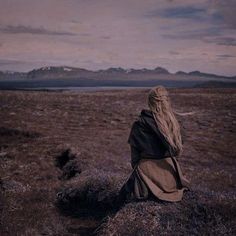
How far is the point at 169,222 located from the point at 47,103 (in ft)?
120

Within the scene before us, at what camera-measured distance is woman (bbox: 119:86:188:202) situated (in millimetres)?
10984

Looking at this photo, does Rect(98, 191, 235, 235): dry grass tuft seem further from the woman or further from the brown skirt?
the woman

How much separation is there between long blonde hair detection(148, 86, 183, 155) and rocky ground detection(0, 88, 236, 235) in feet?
3.51

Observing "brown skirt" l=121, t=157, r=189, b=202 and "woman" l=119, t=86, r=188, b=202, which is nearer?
"woman" l=119, t=86, r=188, b=202

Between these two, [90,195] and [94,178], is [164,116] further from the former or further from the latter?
[94,178]

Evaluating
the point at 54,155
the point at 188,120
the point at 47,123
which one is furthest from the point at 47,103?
the point at 54,155

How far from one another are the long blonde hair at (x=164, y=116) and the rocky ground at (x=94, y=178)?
42.1 inches

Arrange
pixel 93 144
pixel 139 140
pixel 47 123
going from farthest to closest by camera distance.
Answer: pixel 47 123 → pixel 93 144 → pixel 139 140

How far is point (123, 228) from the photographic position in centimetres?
1041

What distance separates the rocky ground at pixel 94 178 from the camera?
10539 mm

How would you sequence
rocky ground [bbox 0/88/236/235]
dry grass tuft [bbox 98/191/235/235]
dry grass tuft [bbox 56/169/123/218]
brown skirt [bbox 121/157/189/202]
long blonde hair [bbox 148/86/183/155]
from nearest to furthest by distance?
dry grass tuft [bbox 98/191/235/235] < rocky ground [bbox 0/88/236/235] < long blonde hair [bbox 148/86/183/155] < brown skirt [bbox 121/157/189/202] < dry grass tuft [bbox 56/169/123/218]

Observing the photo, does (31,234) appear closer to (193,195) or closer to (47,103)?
(193,195)

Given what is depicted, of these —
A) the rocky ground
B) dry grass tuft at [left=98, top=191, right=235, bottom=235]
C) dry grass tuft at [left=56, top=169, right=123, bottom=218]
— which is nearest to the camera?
dry grass tuft at [left=98, top=191, right=235, bottom=235]

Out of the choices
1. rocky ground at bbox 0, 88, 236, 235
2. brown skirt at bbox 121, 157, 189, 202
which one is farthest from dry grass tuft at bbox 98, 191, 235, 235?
brown skirt at bbox 121, 157, 189, 202
